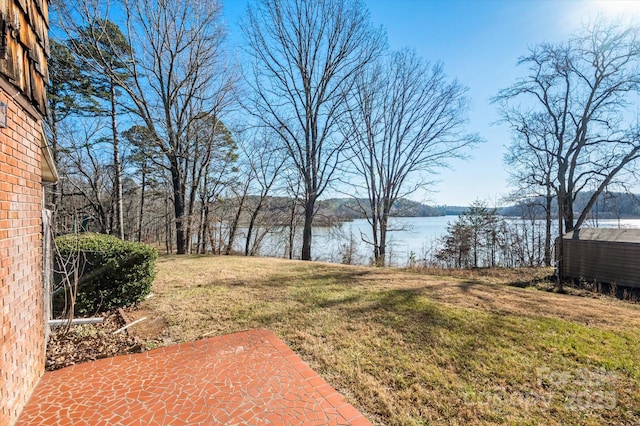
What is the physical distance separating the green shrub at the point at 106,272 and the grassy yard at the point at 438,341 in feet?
1.47

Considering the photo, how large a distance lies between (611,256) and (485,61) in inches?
299

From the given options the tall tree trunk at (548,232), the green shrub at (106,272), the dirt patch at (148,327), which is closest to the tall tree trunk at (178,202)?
the green shrub at (106,272)

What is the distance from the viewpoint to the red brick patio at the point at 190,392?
2021mm

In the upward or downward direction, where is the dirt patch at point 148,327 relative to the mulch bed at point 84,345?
downward

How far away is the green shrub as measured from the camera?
13.5 feet

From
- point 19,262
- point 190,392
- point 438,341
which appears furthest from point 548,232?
point 19,262

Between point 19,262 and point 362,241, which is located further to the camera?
point 362,241

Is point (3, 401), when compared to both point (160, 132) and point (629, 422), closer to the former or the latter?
point (629, 422)

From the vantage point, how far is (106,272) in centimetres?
431

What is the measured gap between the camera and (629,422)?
208cm

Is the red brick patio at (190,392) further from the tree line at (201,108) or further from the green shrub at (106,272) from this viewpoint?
the tree line at (201,108)

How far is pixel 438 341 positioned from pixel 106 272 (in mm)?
5084

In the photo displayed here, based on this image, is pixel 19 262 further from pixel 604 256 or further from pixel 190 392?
pixel 604 256

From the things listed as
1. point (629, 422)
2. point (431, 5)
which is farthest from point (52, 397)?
point (431, 5)
